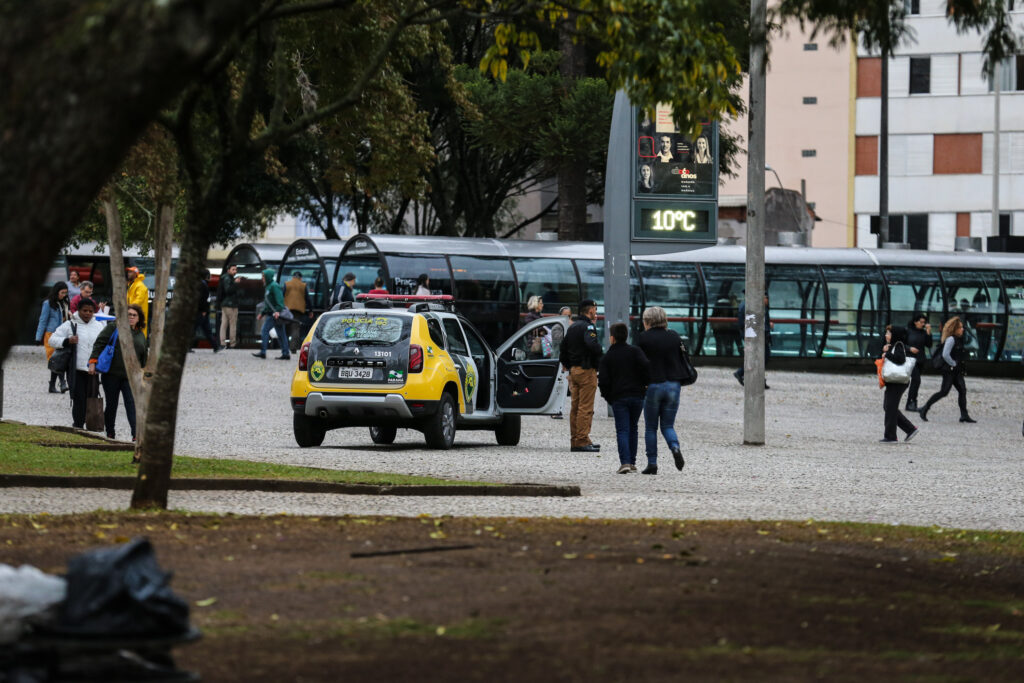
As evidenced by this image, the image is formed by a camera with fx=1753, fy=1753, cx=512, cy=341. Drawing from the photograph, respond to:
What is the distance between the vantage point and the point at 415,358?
61.3 ft

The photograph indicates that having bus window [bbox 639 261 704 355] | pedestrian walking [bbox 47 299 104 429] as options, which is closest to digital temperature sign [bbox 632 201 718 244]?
pedestrian walking [bbox 47 299 104 429]

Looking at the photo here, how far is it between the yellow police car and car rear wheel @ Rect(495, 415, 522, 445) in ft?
0.96

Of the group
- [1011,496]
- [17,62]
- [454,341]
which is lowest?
[1011,496]

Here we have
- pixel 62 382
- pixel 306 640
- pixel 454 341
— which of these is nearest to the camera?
pixel 306 640

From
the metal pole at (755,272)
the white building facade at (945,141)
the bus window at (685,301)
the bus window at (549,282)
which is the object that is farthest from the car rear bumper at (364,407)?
the white building facade at (945,141)

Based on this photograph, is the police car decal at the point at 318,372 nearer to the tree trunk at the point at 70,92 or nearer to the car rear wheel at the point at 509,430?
the car rear wheel at the point at 509,430

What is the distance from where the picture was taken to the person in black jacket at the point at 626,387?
671 inches

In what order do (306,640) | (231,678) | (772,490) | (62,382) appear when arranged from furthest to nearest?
1. (62,382)
2. (772,490)
3. (306,640)
4. (231,678)

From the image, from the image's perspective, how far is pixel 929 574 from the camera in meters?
9.26

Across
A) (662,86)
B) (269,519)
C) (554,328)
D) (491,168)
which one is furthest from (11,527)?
(491,168)

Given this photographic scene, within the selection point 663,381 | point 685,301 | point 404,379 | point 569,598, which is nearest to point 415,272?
point 685,301

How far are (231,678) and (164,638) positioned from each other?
616 mm

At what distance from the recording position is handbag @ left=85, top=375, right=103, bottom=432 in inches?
785

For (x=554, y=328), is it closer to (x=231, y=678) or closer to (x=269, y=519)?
A: (x=269, y=519)
